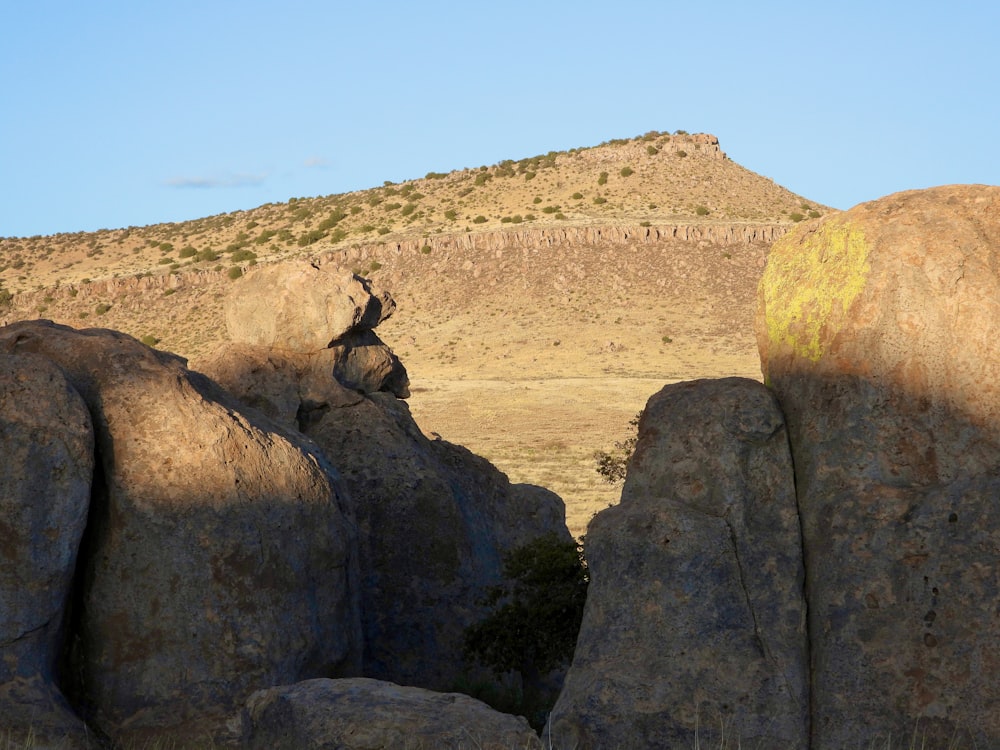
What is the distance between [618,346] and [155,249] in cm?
4294

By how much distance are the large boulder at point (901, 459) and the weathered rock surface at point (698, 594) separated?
9.9 inches

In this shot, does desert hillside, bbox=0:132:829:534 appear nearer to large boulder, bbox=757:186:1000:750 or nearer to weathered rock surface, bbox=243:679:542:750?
large boulder, bbox=757:186:1000:750

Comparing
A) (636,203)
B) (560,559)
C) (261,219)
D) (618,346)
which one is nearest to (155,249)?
(261,219)

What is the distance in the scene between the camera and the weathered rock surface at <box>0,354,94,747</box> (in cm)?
1009

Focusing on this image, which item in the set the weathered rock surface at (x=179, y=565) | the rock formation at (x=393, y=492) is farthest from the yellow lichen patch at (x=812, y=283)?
the rock formation at (x=393, y=492)

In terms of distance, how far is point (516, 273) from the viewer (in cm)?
7625

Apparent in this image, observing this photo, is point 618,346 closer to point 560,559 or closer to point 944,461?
point 560,559

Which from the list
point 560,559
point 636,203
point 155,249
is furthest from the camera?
point 155,249

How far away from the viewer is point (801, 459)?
30.9 ft

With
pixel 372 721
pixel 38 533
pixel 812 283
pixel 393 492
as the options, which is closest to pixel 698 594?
pixel 372 721

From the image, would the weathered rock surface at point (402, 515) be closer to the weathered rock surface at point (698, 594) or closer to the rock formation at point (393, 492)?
the rock formation at point (393, 492)

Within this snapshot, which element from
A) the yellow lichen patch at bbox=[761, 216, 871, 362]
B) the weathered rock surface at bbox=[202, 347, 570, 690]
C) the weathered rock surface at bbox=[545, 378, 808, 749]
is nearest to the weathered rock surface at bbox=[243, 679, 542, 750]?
the weathered rock surface at bbox=[545, 378, 808, 749]

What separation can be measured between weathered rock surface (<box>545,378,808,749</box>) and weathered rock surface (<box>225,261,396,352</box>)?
8.32 metres

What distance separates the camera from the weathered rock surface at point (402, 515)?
1453 centimetres
